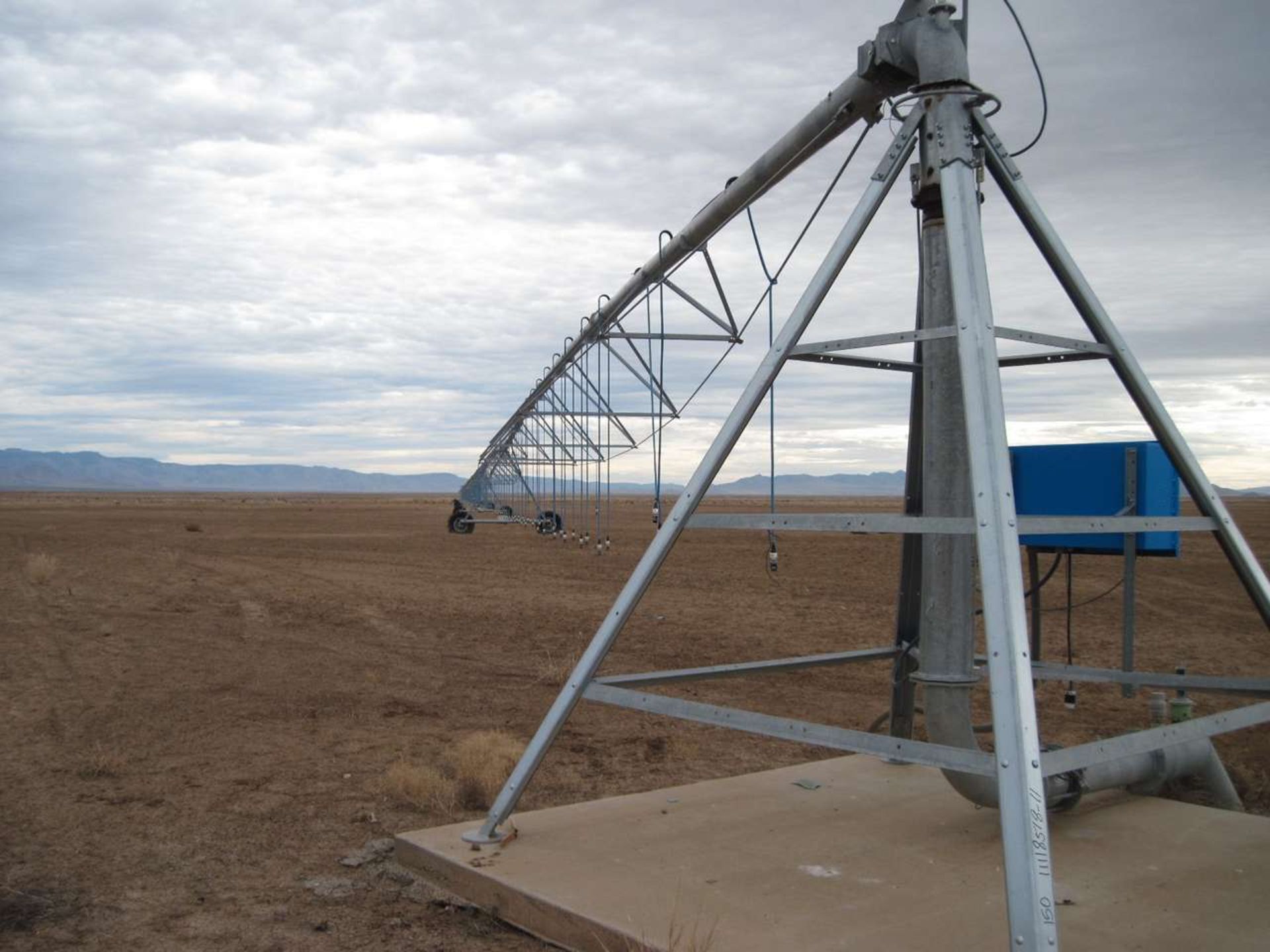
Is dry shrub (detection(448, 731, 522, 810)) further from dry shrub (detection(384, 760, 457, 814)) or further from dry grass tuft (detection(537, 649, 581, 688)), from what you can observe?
dry grass tuft (detection(537, 649, 581, 688))

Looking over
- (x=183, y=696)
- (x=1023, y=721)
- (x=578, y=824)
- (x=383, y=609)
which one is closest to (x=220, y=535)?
(x=383, y=609)

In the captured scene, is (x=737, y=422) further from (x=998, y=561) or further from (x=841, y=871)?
(x=841, y=871)

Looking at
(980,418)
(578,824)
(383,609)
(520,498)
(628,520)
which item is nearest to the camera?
(980,418)

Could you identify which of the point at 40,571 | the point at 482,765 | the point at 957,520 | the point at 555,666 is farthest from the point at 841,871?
the point at 40,571

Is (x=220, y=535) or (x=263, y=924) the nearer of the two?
(x=263, y=924)

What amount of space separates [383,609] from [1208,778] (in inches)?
524

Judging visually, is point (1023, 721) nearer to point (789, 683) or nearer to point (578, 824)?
point (578, 824)

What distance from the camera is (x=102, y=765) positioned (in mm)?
7949

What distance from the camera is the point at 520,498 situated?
38438 mm

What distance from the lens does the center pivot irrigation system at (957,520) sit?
414 centimetres

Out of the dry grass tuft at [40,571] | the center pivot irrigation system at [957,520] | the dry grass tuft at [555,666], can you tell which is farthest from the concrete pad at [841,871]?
the dry grass tuft at [40,571]

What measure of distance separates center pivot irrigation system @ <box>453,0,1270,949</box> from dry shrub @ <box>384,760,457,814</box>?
1.54 meters

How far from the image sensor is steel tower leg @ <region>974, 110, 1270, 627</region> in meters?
5.30

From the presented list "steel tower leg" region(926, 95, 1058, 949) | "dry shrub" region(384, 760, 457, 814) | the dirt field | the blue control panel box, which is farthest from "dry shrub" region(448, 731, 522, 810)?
"steel tower leg" region(926, 95, 1058, 949)
